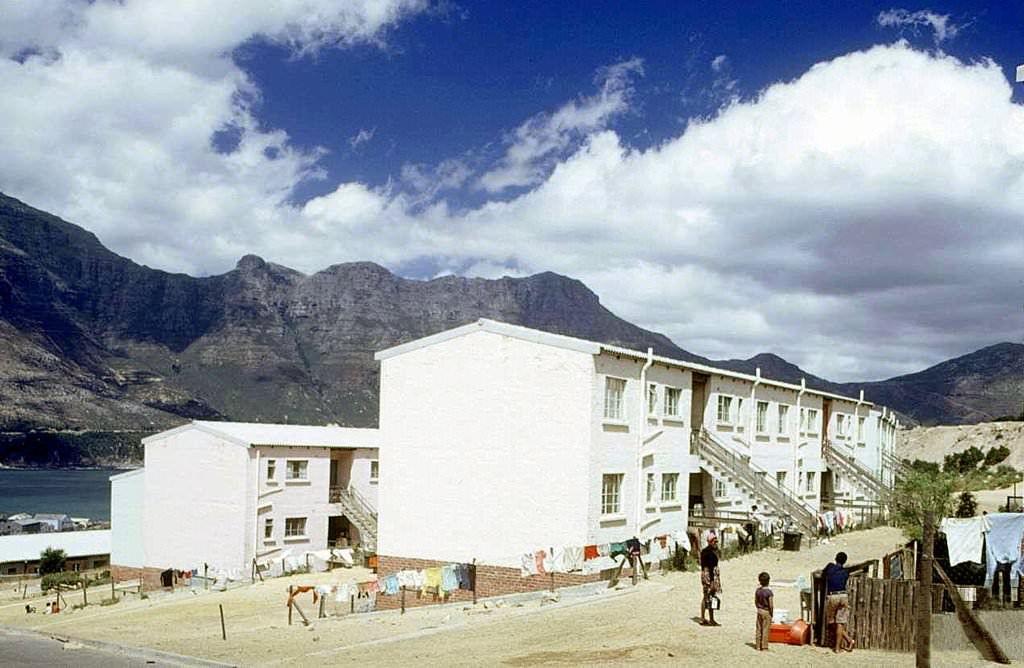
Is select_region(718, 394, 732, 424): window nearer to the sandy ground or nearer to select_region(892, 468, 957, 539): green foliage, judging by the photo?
the sandy ground

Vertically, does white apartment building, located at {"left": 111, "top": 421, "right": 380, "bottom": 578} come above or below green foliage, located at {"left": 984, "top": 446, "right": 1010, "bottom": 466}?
below

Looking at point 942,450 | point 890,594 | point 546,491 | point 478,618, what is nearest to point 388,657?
point 478,618

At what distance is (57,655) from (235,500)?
20.7 m

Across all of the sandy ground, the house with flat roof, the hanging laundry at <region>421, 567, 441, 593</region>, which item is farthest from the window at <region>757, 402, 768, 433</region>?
the house with flat roof

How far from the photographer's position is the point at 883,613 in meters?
18.1

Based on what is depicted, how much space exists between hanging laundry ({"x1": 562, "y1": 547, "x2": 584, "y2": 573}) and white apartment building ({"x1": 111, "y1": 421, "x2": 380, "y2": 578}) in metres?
20.9

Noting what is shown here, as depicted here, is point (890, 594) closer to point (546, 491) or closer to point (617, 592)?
point (617, 592)

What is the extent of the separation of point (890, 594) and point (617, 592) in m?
10.1

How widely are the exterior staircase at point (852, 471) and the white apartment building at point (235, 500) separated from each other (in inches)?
904

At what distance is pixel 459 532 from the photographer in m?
33.4

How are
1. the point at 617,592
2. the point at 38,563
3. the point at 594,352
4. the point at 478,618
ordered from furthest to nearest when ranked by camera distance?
the point at 38,563 → the point at 594,352 → the point at 617,592 → the point at 478,618

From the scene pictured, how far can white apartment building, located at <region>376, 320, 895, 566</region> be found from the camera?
3167 cm

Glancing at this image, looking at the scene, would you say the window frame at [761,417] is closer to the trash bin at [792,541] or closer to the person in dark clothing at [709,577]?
the trash bin at [792,541]

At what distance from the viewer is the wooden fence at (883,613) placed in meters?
17.9
